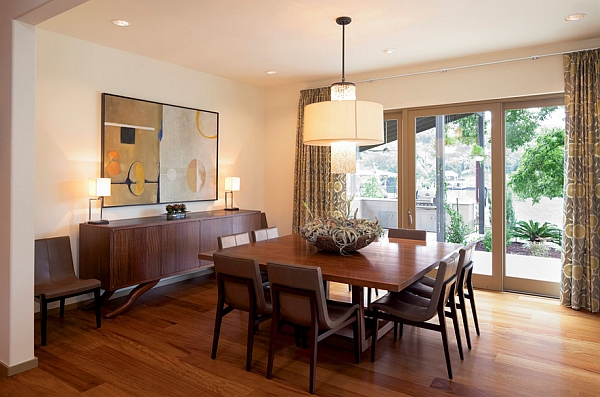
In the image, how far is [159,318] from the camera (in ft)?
13.3

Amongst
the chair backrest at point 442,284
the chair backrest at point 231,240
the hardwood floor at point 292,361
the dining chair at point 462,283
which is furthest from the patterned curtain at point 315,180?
the chair backrest at point 442,284

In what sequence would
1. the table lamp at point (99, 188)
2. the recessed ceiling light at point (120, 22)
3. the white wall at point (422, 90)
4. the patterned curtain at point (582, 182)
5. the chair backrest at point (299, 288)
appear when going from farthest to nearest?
the white wall at point (422, 90) → the patterned curtain at point (582, 182) → the table lamp at point (99, 188) → the recessed ceiling light at point (120, 22) → the chair backrest at point (299, 288)

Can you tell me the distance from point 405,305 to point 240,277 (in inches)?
48.5

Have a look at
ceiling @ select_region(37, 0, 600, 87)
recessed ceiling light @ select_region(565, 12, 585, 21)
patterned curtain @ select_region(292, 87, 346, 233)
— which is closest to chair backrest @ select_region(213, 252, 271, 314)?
ceiling @ select_region(37, 0, 600, 87)

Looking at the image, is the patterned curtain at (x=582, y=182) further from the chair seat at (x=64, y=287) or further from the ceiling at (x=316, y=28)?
the chair seat at (x=64, y=287)

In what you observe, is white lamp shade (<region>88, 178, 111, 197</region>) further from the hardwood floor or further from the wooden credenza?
the hardwood floor

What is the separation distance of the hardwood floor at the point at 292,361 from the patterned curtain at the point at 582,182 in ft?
1.12

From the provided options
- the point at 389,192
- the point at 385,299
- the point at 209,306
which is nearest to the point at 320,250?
the point at 385,299

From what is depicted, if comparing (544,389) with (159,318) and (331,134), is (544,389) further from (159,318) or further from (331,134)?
(159,318)

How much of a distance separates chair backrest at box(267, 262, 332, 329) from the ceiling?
7.25 feet

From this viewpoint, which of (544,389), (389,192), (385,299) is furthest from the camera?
(389,192)

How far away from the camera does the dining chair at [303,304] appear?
2568 mm

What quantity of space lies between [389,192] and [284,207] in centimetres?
169

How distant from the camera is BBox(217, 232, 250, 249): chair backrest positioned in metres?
3.77
